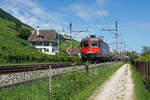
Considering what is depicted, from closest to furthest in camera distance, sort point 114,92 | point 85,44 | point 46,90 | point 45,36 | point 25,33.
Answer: point 46,90 < point 114,92 < point 85,44 < point 45,36 < point 25,33

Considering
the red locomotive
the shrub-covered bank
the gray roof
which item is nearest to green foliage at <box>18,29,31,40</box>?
the gray roof

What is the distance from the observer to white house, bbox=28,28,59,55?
66.4 metres

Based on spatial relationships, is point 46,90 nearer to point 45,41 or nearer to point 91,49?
point 91,49

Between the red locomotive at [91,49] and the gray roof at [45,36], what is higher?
the gray roof at [45,36]

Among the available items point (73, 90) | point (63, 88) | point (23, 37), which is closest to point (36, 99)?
point (63, 88)

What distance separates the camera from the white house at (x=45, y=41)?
66.4m

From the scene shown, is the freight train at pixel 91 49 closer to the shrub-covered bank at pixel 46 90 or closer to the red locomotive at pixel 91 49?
the red locomotive at pixel 91 49

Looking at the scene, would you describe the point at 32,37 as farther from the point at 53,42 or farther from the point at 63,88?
the point at 63,88

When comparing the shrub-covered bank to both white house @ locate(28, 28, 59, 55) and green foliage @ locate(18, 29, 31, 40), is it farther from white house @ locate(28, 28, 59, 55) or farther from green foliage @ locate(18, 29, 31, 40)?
green foliage @ locate(18, 29, 31, 40)

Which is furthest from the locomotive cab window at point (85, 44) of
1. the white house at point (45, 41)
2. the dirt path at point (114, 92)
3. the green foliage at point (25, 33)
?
the green foliage at point (25, 33)

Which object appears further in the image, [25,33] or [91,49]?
[25,33]

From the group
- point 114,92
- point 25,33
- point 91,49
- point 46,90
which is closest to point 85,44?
point 91,49

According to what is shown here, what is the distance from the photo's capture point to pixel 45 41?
218ft

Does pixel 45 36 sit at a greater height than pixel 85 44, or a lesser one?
greater
